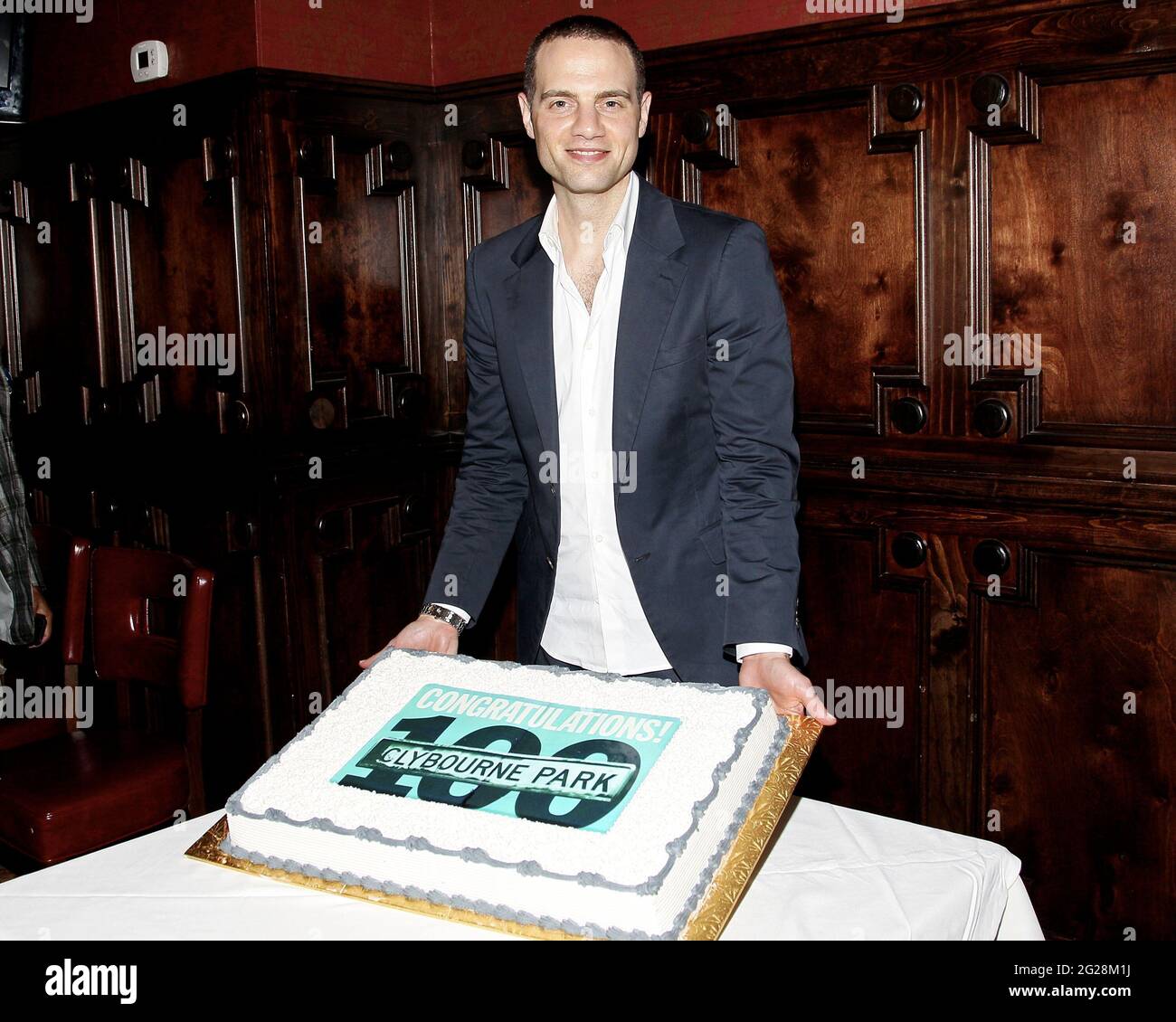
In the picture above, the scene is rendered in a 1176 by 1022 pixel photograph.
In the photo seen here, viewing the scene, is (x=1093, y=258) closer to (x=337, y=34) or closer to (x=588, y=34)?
(x=588, y=34)

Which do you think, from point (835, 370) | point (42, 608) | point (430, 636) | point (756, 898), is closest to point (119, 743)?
point (42, 608)

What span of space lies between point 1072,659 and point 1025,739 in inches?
8.2

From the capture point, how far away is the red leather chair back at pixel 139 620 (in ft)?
8.07

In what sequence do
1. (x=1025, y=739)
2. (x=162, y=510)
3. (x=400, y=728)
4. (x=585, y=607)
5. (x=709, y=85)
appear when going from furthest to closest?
(x=162, y=510), (x=709, y=85), (x=1025, y=739), (x=585, y=607), (x=400, y=728)

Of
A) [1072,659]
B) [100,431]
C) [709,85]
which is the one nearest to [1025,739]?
[1072,659]

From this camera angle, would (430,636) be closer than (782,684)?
No

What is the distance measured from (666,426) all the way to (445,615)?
1.41ft

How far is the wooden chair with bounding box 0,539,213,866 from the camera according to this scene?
241cm

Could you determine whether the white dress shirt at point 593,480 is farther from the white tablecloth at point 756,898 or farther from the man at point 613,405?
the white tablecloth at point 756,898

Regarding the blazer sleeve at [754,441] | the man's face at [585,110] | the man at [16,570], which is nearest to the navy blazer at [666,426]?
the blazer sleeve at [754,441]

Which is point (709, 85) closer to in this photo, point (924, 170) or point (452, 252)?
point (924, 170)

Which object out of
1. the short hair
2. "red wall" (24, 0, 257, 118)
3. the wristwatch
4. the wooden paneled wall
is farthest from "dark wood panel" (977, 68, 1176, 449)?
"red wall" (24, 0, 257, 118)

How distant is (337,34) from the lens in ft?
9.99

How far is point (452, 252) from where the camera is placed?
11.0ft
